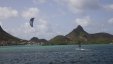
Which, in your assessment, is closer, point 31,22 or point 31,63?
point 31,22

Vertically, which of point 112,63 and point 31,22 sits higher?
point 31,22

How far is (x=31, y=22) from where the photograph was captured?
247 feet

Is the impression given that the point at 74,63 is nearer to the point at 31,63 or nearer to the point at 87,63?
the point at 87,63

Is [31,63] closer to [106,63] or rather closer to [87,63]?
[87,63]

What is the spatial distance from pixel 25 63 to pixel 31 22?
47.4ft

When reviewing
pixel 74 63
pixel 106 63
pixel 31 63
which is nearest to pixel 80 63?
pixel 74 63

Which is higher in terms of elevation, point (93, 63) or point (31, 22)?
point (31, 22)

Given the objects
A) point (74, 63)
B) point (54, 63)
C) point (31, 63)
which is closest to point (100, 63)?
point (74, 63)

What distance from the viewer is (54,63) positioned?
269 ft

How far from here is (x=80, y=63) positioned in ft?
263

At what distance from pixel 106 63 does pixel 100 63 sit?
5.49 feet

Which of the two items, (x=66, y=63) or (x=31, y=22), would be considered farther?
(x=66, y=63)

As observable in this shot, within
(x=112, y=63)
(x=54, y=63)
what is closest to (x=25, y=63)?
(x=54, y=63)

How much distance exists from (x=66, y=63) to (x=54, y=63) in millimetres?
3488
